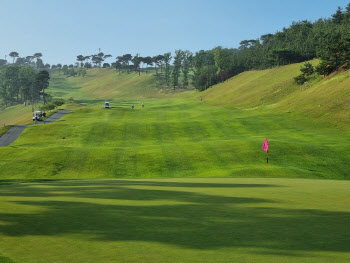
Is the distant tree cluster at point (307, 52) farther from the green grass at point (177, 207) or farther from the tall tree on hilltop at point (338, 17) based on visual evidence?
the green grass at point (177, 207)

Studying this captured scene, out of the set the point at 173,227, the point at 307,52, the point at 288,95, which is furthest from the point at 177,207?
the point at 307,52

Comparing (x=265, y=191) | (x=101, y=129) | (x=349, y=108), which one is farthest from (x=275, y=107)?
(x=265, y=191)

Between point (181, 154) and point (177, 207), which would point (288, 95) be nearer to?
point (181, 154)

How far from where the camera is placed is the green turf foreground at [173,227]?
9789mm

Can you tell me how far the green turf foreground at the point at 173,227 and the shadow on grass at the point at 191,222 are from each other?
3 centimetres

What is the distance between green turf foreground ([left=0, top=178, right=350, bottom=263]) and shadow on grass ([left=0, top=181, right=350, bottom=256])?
25 mm

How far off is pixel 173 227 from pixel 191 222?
0.87m

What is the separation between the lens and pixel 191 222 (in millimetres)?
13133

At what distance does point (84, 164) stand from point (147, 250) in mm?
35481

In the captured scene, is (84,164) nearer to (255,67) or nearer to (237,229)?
(237,229)

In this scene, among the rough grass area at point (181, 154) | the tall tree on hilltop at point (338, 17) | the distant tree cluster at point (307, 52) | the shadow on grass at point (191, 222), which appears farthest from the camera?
the tall tree on hilltop at point (338, 17)

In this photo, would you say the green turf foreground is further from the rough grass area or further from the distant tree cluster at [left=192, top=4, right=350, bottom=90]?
the distant tree cluster at [left=192, top=4, right=350, bottom=90]

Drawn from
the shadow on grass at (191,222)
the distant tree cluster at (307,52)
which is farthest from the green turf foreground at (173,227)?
the distant tree cluster at (307,52)

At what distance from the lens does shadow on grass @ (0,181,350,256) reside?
10977 millimetres
